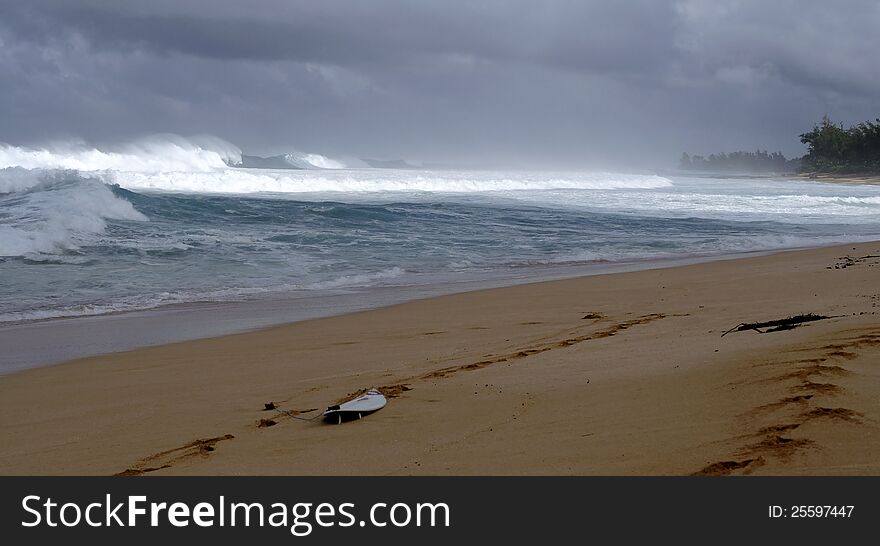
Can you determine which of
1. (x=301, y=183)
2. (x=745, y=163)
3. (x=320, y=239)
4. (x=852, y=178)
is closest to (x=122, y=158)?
(x=301, y=183)

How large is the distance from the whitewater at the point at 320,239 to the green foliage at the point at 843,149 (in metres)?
66.1

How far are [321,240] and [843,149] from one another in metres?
96.6

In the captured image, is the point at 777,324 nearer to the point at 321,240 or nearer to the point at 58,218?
the point at 321,240

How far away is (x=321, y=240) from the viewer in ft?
56.5

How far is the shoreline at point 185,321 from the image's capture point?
282 inches

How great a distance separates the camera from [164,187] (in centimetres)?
3988

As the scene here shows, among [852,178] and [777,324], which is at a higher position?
[852,178]

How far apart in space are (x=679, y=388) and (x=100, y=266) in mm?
10963

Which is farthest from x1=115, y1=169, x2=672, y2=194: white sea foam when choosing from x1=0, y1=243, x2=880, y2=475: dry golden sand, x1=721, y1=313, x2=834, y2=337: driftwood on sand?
x1=721, y1=313, x2=834, y2=337: driftwood on sand

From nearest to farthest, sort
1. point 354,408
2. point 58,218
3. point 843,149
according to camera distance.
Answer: point 354,408
point 58,218
point 843,149
